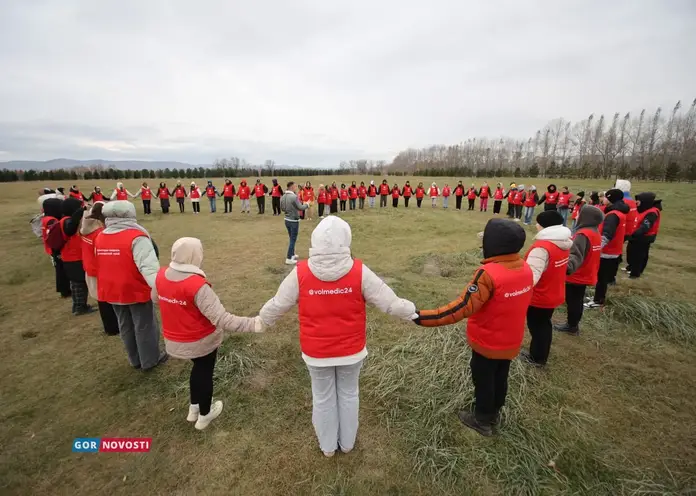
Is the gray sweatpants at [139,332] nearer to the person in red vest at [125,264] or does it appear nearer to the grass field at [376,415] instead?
the person in red vest at [125,264]

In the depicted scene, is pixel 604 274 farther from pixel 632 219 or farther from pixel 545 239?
pixel 545 239

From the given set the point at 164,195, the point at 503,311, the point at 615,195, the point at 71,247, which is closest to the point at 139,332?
the point at 71,247

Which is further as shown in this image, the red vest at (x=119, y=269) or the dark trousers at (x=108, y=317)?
the dark trousers at (x=108, y=317)

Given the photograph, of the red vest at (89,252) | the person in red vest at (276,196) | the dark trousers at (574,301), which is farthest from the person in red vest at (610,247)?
the person in red vest at (276,196)

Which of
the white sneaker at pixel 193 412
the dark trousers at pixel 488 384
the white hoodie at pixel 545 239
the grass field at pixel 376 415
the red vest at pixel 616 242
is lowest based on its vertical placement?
the grass field at pixel 376 415

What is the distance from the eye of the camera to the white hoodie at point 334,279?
2.19m

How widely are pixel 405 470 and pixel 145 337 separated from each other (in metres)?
3.34

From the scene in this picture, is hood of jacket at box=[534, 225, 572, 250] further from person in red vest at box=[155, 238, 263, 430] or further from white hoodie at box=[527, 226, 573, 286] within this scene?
person in red vest at box=[155, 238, 263, 430]

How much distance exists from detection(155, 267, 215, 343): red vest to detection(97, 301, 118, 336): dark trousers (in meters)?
2.55

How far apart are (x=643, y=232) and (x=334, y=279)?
7923mm

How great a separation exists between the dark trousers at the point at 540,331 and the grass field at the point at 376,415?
20 cm

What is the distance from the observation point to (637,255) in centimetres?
710

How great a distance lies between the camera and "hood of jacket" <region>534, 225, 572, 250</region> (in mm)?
3365

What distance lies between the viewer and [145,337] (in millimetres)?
3875
